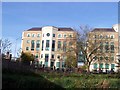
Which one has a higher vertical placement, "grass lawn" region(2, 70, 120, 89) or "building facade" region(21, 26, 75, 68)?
"building facade" region(21, 26, 75, 68)

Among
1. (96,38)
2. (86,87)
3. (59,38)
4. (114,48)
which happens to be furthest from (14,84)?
(59,38)

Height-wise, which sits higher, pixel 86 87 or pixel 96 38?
pixel 96 38

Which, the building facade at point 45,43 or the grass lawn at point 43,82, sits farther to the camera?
the building facade at point 45,43

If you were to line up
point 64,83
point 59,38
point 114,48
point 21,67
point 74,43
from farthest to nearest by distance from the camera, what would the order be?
point 59,38 → point 114,48 → point 74,43 → point 21,67 → point 64,83

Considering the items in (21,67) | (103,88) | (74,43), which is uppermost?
(74,43)

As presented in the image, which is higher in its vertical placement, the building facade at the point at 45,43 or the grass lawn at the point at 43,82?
the building facade at the point at 45,43

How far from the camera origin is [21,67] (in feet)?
80.0

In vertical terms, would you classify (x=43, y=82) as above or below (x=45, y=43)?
below

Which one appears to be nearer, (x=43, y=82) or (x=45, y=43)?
(x=43, y=82)

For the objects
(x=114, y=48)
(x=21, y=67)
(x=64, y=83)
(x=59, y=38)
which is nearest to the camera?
(x=64, y=83)

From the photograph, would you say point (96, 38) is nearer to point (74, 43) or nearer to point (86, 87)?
point (74, 43)

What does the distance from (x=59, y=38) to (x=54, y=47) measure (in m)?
2.53

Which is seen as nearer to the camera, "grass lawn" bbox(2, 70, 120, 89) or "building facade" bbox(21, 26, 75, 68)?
"grass lawn" bbox(2, 70, 120, 89)

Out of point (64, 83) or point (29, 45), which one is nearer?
point (64, 83)
